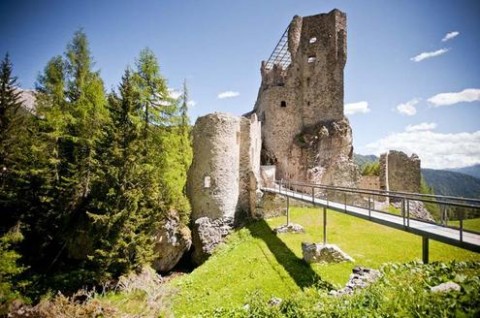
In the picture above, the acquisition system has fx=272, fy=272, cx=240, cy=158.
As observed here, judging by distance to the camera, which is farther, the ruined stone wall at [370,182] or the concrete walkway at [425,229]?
the ruined stone wall at [370,182]

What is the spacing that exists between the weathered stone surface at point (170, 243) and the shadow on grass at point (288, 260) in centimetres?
→ 482

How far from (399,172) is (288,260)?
19.5 m

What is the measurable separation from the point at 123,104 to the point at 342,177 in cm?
1966

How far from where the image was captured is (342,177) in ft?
83.9

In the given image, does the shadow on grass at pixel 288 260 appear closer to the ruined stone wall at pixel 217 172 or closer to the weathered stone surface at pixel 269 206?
the weathered stone surface at pixel 269 206

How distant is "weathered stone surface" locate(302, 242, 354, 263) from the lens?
43.3 feet

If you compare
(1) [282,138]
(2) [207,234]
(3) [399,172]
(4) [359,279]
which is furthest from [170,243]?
(3) [399,172]

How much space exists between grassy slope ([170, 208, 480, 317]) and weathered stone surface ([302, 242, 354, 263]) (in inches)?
14.6

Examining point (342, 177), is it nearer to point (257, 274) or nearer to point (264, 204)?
point (264, 204)

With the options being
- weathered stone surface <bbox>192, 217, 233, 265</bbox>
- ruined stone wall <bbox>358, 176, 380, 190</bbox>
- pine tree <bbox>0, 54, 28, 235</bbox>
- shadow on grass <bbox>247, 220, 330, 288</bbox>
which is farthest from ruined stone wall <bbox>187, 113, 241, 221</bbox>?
ruined stone wall <bbox>358, 176, 380, 190</bbox>

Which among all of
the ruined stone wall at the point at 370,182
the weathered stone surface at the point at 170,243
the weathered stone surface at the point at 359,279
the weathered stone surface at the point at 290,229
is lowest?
the weathered stone surface at the point at 170,243

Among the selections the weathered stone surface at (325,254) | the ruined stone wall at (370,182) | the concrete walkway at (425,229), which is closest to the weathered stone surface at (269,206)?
the weathered stone surface at (325,254)

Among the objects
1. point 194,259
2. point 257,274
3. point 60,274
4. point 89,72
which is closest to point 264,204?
point 194,259

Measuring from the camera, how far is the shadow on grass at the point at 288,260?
1185cm
